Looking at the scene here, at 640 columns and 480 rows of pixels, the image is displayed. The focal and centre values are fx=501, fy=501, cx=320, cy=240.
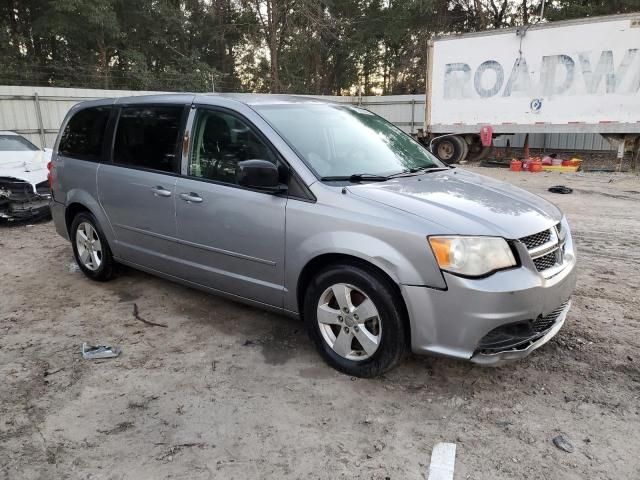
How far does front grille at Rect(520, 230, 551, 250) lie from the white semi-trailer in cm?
1204

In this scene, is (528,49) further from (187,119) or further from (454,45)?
(187,119)

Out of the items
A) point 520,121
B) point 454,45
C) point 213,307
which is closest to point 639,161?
point 520,121

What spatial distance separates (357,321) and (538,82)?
12914mm

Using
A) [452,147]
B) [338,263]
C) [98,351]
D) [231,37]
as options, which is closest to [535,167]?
[452,147]

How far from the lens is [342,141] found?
3.76 meters

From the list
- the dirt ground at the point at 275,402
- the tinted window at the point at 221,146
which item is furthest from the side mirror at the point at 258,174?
the dirt ground at the point at 275,402

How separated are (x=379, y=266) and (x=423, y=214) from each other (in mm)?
388

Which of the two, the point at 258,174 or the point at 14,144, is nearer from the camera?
the point at 258,174

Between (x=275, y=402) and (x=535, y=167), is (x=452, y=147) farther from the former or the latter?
(x=275, y=402)

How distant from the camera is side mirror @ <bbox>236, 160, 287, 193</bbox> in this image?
3.17 meters

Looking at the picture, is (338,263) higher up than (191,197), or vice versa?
(191,197)

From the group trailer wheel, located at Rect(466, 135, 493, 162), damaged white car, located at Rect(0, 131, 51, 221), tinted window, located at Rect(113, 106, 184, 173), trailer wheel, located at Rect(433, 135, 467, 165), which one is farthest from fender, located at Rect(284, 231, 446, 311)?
trailer wheel, located at Rect(466, 135, 493, 162)

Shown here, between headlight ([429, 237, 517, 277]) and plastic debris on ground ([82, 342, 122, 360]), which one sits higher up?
headlight ([429, 237, 517, 277])

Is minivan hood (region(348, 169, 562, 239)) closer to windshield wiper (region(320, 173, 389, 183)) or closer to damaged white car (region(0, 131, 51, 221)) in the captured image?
windshield wiper (region(320, 173, 389, 183))
